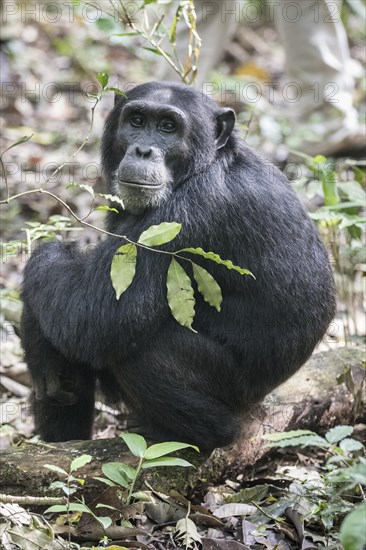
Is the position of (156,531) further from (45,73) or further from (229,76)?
(229,76)

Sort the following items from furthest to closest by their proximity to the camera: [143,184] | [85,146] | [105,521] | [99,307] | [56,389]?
[85,146], [56,389], [143,184], [99,307], [105,521]

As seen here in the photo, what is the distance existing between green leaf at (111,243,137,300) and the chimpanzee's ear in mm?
1568

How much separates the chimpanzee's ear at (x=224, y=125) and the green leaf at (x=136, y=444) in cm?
247

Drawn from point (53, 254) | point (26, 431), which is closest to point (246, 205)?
point (53, 254)

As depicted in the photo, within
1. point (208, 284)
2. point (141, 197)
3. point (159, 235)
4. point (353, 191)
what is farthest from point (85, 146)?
point (159, 235)

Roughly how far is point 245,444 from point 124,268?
6.14 feet

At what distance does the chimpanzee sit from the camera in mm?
5578

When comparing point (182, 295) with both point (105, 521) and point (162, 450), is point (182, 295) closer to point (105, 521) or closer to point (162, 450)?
point (162, 450)

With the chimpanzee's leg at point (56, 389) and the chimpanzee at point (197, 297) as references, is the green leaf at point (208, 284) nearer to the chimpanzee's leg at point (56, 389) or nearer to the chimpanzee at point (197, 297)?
the chimpanzee at point (197, 297)

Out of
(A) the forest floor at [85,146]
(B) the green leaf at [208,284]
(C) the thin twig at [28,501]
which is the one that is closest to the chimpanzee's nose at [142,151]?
(A) the forest floor at [85,146]

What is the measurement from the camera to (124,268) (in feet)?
16.2

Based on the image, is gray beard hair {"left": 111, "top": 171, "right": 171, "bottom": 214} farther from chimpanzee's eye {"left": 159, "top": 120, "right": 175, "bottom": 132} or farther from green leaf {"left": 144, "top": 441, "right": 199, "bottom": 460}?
green leaf {"left": 144, "top": 441, "right": 199, "bottom": 460}

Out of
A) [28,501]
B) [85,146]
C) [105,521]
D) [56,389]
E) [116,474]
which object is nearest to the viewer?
[105,521]

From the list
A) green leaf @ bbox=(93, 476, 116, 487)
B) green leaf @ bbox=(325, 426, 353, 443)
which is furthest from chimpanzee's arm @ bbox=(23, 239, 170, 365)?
green leaf @ bbox=(325, 426, 353, 443)
